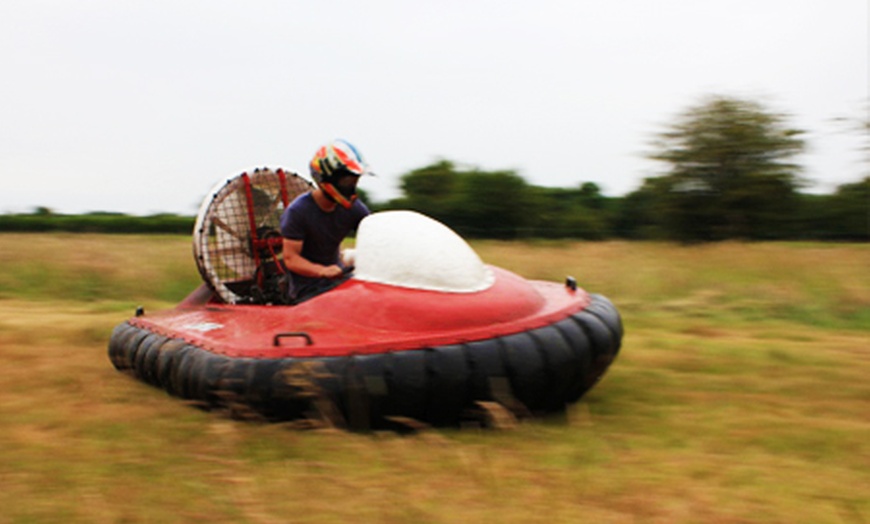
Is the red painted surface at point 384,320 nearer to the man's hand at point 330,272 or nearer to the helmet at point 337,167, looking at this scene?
the man's hand at point 330,272

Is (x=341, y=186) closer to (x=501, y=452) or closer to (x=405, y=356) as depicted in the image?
(x=405, y=356)

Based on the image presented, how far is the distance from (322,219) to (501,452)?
1539 mm

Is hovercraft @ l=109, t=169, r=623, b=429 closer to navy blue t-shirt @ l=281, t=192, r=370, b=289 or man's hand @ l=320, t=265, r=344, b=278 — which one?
man's hand @ l=320, t=265, r=344, b=278

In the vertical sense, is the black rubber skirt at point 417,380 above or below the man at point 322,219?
below

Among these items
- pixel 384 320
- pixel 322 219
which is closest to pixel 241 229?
pixel 322 219

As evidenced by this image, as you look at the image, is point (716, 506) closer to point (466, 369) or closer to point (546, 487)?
point (546, 487)

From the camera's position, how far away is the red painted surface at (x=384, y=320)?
2953 mm

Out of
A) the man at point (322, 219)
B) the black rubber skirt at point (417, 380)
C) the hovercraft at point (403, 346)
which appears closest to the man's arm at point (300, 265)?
the man at point (322, 219)

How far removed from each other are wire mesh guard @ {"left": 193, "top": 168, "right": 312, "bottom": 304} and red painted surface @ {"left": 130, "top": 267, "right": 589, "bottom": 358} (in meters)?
0.89

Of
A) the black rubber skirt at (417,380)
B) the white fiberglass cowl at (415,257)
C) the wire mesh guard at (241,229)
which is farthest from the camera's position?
the wire mesh guard at (241,229)

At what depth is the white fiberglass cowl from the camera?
3201 mm

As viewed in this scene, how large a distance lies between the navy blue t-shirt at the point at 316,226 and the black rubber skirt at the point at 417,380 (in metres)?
0.77

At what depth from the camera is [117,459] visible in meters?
2.71

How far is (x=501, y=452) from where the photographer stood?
274 centimetres
